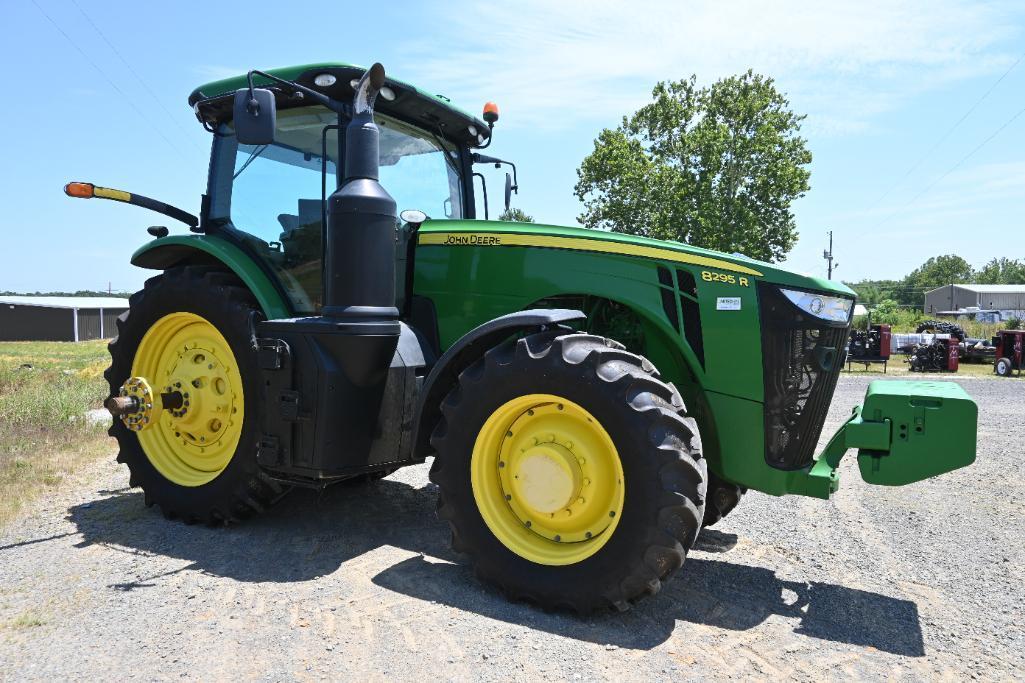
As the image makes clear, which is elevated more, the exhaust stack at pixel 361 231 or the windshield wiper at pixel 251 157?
the windshield wiper at pixel 251 157

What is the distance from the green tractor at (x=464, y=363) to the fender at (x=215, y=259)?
0.02 m

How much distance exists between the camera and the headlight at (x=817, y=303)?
3482mm

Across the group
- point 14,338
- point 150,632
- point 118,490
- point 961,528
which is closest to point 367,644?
point 150,632

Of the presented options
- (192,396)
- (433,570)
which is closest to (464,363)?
(433,570)

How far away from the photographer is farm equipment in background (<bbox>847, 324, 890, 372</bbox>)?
2038 cm

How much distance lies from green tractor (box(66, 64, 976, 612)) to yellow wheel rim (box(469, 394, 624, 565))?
0.04 ft

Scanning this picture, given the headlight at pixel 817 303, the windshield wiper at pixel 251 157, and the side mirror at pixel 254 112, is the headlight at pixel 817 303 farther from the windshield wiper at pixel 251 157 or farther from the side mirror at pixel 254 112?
the windshield wiper at pixel 251 157

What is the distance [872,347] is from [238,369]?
20.5 m

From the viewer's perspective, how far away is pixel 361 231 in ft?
12.6

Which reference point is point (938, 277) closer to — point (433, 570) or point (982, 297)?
point (982, 297)

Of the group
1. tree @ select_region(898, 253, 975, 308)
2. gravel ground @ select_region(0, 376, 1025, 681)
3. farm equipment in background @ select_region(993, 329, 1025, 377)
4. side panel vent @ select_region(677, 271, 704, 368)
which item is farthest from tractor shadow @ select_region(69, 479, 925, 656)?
tree @ select_region(898, 253, 975, 308)

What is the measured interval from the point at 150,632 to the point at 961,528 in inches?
189

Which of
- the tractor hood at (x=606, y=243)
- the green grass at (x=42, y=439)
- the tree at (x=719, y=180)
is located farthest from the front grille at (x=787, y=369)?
the tree at (x=719, y=180)

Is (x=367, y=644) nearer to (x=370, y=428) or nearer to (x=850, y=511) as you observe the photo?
(x=370, y=428)
